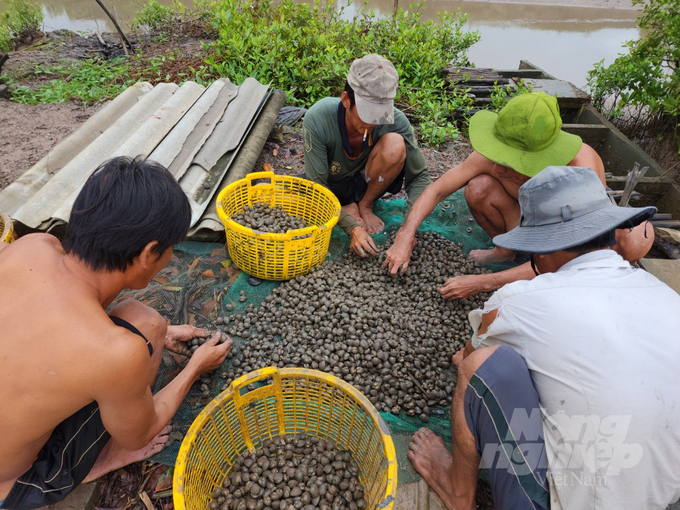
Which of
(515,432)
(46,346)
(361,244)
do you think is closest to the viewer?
(46,346)

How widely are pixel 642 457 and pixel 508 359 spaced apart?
47 centimetres

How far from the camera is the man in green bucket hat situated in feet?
7.84

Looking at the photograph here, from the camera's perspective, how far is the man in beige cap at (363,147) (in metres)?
2.71

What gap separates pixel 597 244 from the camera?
1.56 meters

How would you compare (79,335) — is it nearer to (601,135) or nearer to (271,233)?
(271,233)

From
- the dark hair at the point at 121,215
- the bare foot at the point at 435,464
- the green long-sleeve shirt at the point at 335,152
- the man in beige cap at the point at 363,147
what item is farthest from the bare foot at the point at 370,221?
the dark hair at the point at 121,215

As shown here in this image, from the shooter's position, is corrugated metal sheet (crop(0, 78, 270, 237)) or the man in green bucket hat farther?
corrugated metal sheet (crop(0, 78, 270, 237))

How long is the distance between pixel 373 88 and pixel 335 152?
688 mm

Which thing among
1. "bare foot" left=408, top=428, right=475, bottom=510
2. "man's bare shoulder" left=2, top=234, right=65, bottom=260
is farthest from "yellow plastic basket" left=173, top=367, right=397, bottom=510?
"man's bare shoulder" left=2, top=234, right=65, bottom=260

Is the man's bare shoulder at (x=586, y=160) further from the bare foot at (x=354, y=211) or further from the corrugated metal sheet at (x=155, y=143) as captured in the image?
the corrugated metal sheet at (x=155, y=143)

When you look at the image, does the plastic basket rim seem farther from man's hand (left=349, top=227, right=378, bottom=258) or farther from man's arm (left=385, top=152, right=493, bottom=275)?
man's arm (left=385, top=152, right=493, bottom=275)

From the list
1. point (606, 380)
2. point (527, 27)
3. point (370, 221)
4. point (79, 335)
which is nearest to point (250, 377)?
point (79, 335)

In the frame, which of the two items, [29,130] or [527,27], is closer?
[29,130]

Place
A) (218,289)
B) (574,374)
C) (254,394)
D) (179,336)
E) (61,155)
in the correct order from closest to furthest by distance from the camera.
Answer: (574,374) < (254,394) < (179,336) < (218,289) < (61,155)
